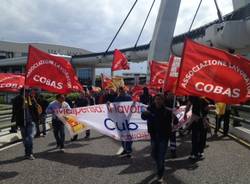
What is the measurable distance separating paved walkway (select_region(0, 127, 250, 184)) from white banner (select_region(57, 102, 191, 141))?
0.49 m

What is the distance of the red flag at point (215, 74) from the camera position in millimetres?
9242

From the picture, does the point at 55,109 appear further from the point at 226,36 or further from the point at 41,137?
the point at 226,36

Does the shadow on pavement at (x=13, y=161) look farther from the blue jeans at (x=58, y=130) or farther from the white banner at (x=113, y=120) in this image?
the white banner at (x=113, y=120)

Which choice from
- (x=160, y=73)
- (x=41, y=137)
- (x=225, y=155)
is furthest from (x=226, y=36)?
(x=225, y=155)

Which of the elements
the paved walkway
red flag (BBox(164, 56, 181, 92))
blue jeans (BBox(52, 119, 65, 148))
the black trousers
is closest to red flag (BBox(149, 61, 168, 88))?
red flag (BBox(164, 56, 181, 92))

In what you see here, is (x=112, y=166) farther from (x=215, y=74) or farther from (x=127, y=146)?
(x=215, y=74)

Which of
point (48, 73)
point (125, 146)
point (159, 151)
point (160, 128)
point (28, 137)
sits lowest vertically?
point (125, 146)

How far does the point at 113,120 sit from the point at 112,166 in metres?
2.08

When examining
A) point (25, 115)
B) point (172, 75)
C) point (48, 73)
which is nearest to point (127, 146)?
point (25, 115)

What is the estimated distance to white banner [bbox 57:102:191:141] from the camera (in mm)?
11352

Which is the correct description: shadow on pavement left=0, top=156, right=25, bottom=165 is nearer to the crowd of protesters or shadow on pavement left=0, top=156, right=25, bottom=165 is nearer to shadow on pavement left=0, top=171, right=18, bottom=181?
the crowd of protesters

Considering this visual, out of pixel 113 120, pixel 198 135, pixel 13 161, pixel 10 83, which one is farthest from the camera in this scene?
pixel 10 83

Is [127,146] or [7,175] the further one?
[127,146]

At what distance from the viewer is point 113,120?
1166 cm
